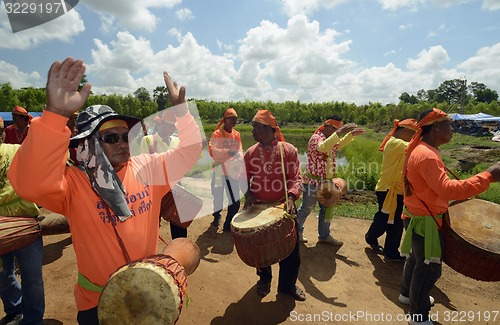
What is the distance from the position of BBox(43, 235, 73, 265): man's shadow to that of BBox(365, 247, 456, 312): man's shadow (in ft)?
15.9

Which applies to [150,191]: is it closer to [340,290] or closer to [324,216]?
[340,290]

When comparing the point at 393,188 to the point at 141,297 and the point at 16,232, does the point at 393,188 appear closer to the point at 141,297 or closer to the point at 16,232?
the point at 141,297

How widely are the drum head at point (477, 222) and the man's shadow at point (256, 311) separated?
200cm

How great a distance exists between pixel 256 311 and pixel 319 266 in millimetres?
1453

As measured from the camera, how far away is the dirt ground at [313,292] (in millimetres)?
3309

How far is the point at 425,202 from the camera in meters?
2.92

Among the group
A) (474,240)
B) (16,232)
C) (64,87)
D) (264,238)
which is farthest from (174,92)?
(474,240)

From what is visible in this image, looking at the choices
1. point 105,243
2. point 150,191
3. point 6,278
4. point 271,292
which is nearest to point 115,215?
point 105,243

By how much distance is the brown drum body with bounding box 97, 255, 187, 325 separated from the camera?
1.49 m

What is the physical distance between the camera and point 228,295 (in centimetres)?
365

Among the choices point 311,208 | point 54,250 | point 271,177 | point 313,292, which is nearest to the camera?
point 271,177

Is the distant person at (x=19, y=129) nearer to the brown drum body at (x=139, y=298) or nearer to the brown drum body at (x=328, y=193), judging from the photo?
the brown drum body at (x=139, y=298)

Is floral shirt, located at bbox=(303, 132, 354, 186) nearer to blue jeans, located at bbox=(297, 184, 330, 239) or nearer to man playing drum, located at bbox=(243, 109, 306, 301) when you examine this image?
blue jeans, located at bbox=(297, 184, 330, 239)

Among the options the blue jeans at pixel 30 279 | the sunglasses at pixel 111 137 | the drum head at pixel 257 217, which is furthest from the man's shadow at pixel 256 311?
the sunglasses at pixel 111 137
